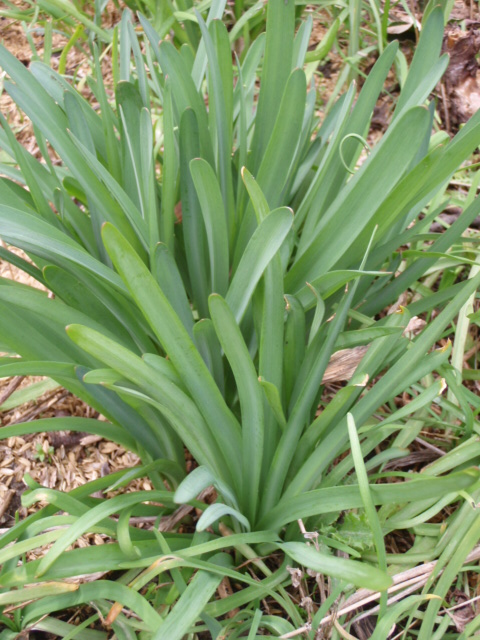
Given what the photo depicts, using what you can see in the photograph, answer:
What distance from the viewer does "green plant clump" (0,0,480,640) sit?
71 cm

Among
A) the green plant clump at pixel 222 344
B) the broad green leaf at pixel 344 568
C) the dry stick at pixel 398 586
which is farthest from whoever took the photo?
the dry stick at pixel 398 586

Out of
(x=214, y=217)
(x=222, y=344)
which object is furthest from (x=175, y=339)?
(x=214, y=217)

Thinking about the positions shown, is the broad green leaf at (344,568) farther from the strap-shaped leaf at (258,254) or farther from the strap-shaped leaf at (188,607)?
the strap-shaped leaf at (258,254)

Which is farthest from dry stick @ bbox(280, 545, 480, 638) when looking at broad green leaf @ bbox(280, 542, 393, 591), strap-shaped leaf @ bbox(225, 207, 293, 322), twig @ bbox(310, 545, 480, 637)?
strap-shaped leaf @ bbox(225, 207, 293, 322)

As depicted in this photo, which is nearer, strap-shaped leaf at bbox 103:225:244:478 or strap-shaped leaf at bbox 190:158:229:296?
strap-shaped leaf at bbox 103:225:244:478

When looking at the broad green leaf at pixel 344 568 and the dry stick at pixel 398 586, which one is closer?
the broad green leaf at pixel 344 568

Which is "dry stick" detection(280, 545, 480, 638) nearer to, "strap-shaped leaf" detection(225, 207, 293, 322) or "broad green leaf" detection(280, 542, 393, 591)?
"broad green leaf" detection(280, 542, 393, 591)

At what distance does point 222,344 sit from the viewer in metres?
0.70

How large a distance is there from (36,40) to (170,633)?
2276mm

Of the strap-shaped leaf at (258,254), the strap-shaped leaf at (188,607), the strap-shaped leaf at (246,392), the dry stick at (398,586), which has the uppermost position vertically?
the strap-shaped leaf at (258,254)

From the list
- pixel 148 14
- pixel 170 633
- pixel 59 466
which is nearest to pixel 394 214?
pixel 170 633

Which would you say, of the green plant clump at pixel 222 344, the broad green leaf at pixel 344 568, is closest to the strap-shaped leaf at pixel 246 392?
the green plant clump at pixel 222 344

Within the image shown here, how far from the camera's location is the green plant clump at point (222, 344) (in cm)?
71

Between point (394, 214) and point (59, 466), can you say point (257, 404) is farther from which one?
point (59, 466)
